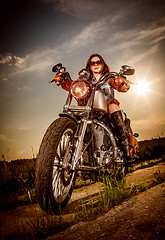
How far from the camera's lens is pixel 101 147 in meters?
2.36

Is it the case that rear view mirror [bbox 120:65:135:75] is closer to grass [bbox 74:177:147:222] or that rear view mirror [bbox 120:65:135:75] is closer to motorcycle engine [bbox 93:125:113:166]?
motorcycle engine [bbox 93:125:113:166]

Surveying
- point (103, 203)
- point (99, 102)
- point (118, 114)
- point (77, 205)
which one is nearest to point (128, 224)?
point (103, 203)

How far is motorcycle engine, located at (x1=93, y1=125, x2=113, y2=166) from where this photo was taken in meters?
2.27

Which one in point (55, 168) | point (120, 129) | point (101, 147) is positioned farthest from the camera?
point (120, 129)

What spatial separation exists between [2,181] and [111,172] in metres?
2.16

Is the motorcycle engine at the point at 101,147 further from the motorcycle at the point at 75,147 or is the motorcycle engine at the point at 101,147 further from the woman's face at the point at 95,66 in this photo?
the woman's face at the point at 95,66

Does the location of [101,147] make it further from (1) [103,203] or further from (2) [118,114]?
(1) [103,203]

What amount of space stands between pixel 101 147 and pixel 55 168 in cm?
87

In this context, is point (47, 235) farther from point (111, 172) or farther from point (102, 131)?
point (102, 131)

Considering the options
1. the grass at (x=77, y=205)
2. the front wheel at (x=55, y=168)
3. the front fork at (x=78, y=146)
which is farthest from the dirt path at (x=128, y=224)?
the front fork at (x=78, y=146)

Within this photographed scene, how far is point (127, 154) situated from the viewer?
245 cm

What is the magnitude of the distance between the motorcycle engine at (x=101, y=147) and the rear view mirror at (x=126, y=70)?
3.00 ft

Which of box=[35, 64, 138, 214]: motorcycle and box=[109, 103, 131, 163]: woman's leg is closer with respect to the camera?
box=[35, 64, 138, 214]: motorcycle

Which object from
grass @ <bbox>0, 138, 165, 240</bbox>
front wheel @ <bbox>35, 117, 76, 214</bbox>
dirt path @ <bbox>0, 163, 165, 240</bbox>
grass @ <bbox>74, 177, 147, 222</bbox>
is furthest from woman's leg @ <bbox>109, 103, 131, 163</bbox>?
dirt path @ <bbox>0, 163, 165, 240</bbox>
